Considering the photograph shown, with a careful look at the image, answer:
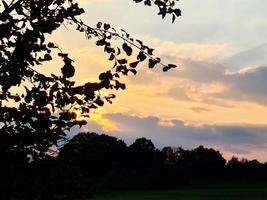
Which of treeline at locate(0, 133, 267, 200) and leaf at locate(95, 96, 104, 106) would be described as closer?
leaf at locate(95, 96, 104, 106)

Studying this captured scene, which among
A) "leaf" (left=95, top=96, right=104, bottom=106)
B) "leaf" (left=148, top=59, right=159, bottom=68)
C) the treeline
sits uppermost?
the treeline

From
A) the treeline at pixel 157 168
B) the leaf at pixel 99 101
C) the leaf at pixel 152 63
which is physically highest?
the treeline at pixel 157 168

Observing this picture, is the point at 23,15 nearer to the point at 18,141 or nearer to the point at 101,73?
the point at 101,73

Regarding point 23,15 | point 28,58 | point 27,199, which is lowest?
point 27,199

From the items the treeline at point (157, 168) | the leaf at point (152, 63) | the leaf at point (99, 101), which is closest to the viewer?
the leaf at point (152, 63)

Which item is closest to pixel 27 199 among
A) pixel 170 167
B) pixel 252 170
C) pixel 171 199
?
pixel 171 199

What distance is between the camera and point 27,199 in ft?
21.3

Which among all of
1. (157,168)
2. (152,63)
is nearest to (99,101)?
(152,63)

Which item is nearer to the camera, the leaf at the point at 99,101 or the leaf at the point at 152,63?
the leaf at the point at 152,63

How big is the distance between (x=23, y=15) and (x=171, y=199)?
71382 millimetres

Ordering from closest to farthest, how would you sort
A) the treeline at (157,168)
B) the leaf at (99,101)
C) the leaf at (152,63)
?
the leaf at (152,63)
the leaf at (99,101)
the treeline at (157,168)

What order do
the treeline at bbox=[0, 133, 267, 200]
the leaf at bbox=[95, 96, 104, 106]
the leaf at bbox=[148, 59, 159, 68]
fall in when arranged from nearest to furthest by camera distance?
1. the leaf at bbox=[148, 59, 159, 68]
2. the leaf at bbox=[95, 96, 104, 106]
3. the treeline at bbox=[0, 133, 267, 200]

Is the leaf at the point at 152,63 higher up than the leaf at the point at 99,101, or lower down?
higher up

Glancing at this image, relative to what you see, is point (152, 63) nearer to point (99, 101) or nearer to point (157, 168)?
point (99, 101)
